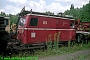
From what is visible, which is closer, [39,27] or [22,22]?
[39,27]

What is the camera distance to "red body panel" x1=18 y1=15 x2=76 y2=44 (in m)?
12.2

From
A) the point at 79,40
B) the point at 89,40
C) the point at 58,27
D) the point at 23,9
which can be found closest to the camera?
the point at 23,9

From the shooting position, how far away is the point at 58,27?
14.4 m

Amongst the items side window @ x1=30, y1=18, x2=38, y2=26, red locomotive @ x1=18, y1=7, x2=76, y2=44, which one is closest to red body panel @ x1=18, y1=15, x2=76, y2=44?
red locomotive @ x1=18, y1=7, x2=76, y2=44

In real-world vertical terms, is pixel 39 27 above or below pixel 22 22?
below

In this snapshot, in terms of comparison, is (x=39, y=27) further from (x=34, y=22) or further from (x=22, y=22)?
(x=22, y=22)

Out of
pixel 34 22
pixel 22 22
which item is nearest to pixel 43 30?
pixel 34 22

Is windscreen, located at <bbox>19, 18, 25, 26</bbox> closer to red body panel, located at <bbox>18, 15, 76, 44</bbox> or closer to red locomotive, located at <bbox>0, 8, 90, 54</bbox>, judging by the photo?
red locomotive, located at <bbox>0, 8, 90, 54</bbox>

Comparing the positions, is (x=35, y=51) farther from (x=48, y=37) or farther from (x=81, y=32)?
(x=81, y=32)

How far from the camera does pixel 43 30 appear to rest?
13133mm

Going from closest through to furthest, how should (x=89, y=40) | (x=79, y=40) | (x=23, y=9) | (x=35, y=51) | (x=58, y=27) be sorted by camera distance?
(x=35, y=51) < (x=23, y=9) < (x=58, y=27) < (x=79, y=40) < (x=89, y=40)

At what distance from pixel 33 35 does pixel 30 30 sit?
19.1 inches

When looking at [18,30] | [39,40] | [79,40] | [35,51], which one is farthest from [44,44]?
[79,40]

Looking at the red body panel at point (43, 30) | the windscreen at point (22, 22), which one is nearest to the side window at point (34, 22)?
the red body panel at point (43, 30)
